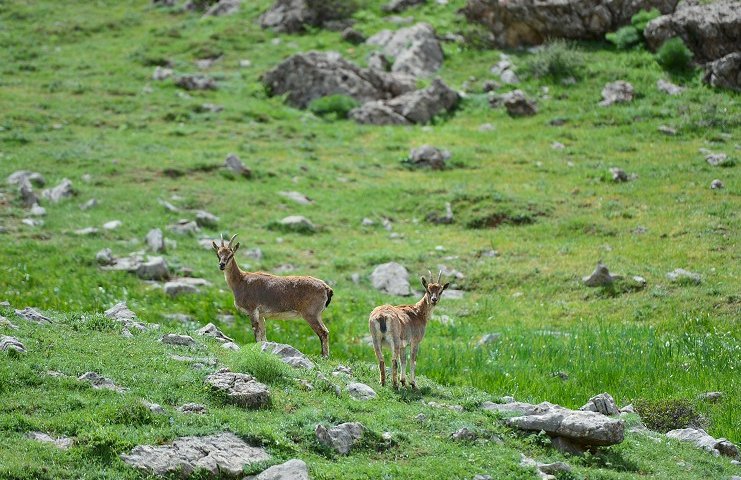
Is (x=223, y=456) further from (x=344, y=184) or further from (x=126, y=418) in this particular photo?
(x=344, y=184)

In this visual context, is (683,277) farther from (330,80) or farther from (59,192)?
(330,80)

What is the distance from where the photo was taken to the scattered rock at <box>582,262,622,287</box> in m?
22.5

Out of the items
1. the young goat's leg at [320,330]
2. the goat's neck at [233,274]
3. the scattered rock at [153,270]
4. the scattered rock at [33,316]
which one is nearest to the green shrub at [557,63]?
the scattered rock at [153,270]

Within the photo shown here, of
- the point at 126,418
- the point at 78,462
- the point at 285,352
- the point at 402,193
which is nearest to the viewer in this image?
the point at 78,462

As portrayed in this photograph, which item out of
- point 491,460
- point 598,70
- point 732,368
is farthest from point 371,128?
point 491,460

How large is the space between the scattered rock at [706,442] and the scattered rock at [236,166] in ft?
68.9

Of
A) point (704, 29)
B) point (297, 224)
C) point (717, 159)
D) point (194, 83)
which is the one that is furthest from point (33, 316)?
point (704, 29)

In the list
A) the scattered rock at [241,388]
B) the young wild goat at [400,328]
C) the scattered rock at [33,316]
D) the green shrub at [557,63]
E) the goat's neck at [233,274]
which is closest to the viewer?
the scattered rock at [241,388]

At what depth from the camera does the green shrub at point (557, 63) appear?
39969 millimetres

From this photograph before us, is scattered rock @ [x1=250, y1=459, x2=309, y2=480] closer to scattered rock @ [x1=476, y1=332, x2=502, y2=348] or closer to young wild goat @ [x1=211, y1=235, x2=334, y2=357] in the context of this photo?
young wild goat @ [x1=211, y1=235, x2=334, y2=357]

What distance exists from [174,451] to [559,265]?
52.9ft

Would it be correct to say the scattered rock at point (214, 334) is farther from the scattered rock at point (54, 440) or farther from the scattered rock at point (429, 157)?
the scattered rock at point (429, 157)

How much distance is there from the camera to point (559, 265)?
24328 mm

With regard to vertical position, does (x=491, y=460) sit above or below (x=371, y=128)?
above
